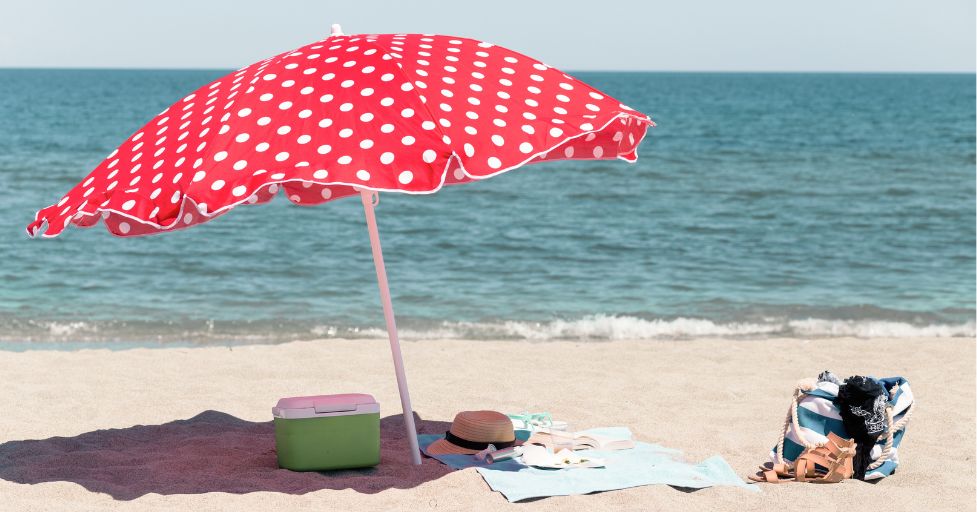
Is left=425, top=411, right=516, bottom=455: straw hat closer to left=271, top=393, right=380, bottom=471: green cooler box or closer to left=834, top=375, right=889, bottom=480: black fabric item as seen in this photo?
left=271, top=393, right=380, bottom=471: green cooler box

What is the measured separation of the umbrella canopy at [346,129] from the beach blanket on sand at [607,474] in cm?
142

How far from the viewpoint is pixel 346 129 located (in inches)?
173

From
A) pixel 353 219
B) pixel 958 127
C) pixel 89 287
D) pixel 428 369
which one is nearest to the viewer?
pixel 428 369

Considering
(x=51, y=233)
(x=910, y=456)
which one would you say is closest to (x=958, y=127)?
(x=910, y=456)

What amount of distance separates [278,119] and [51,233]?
1.07 m

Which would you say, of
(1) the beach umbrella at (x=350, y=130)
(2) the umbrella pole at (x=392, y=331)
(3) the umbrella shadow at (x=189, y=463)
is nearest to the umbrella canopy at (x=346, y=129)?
→ (1) the beach umbrella at (x=350, y=130)

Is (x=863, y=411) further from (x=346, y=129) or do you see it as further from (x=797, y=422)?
(x=346, y=129)

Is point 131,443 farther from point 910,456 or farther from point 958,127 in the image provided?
point 958,127

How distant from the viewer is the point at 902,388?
5246 millimetres

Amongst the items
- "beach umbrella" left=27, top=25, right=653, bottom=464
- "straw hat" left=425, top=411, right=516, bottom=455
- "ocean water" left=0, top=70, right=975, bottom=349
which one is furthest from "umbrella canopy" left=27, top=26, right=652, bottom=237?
"ocean water" left=0, top=70, right=975, bottom=349

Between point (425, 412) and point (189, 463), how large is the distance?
1.61 metres

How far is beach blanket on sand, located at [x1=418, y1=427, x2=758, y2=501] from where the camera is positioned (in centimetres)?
495

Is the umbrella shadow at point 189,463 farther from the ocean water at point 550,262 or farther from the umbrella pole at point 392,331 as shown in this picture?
the ocean water at point 550,262

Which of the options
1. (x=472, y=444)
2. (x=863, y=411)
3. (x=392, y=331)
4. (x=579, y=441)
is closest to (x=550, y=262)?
(x=579, y=441)
